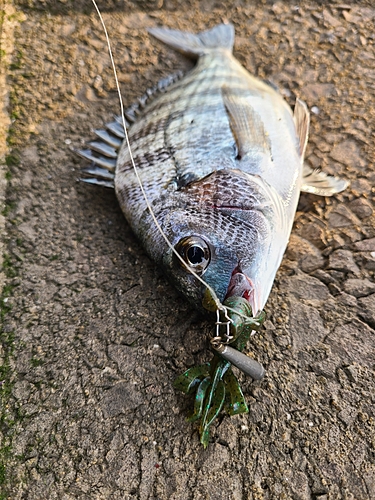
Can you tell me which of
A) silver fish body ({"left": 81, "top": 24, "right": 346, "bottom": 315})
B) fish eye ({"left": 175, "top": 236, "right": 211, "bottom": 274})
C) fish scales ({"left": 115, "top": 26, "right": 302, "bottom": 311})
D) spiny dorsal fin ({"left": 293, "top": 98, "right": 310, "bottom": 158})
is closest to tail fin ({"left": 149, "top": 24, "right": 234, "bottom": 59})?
silver fish body ({"left": 81, "top": 24, "right": 346, "bottom": 315})

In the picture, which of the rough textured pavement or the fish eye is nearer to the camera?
the rough textured pavement

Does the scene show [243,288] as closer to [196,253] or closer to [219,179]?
[196,253]

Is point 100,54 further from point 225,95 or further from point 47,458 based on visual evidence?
point 47,458

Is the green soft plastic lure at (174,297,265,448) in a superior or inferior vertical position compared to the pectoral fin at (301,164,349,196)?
inferior

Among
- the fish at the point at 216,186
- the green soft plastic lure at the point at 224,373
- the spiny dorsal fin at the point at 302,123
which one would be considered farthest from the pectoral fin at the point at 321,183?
the green soft plastic lure at the point at 224,373

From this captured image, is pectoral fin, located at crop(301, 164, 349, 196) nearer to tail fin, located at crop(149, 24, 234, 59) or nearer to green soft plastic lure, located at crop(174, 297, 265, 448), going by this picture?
green soft plastic lure, located at crop(174, 297, 265, 448)

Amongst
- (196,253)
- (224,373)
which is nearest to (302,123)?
(196,253)

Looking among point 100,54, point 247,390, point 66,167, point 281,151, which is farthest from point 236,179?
point 100,54

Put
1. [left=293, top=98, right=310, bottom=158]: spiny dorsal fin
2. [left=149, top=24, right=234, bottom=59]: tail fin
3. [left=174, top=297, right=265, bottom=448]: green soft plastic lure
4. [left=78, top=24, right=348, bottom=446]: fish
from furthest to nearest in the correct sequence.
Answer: [left=149, top=24, right=234, bottom=59]: tail fin → [left=293, top=98, right=310, bottom=158]: spiny dorsal fin → [left=78, top=24, right=348, bottom=446]: fish → [left=174, top=297, right=265, bottom=448]: green soft plastic lure
